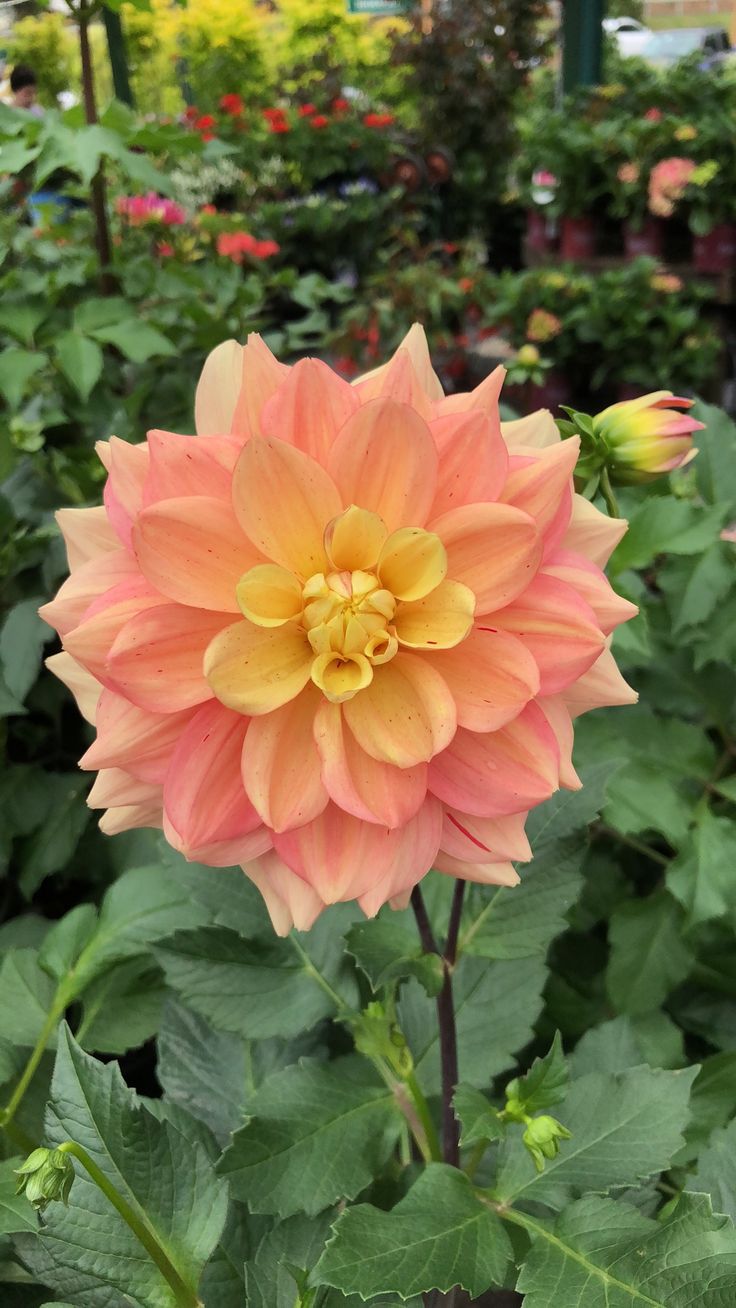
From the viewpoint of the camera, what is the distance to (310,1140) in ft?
1.94

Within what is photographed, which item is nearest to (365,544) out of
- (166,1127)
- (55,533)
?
(166,1127)

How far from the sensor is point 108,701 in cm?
44

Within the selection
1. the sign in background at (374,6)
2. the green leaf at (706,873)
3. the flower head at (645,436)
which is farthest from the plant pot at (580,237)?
the flower head at (645,436)

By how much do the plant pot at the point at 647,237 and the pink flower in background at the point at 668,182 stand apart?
9 centimetres

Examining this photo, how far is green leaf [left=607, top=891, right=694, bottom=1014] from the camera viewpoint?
0.83 metres

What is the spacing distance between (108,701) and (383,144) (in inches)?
169

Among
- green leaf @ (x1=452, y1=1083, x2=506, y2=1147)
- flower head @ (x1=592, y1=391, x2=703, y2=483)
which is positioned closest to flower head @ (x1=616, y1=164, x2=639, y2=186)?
flower head @ (x1=592, y1=391, x2=703, y2=483)

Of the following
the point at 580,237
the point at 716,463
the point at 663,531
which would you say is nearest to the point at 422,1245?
the point at 663,531

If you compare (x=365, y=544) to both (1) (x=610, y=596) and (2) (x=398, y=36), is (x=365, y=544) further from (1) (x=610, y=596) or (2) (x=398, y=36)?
(2) (x=398, y=36)

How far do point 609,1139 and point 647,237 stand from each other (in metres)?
2.67

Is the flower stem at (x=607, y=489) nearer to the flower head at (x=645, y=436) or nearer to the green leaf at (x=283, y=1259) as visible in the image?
the flower head at (x=645, y=436)

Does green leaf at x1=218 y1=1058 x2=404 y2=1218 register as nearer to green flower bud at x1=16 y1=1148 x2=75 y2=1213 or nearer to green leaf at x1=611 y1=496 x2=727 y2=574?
green flower bud at x1=16 y1=1148 x2=75 y2=1213

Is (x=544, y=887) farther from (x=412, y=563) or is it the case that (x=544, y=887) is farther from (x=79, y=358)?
(x=79, y=358)

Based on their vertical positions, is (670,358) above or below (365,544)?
below
